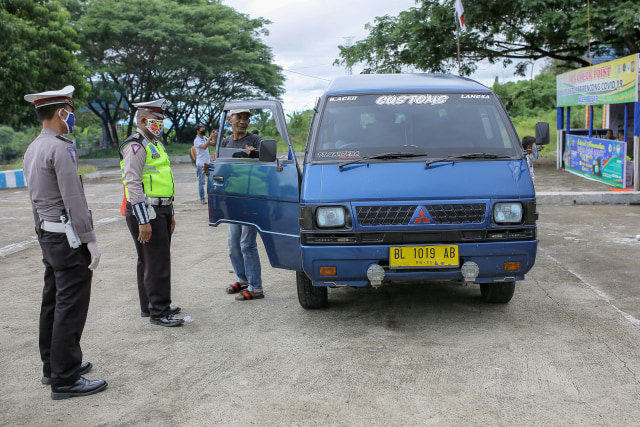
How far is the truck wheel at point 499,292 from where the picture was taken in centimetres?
520

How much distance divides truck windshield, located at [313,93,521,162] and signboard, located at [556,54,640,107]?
31.5 feet

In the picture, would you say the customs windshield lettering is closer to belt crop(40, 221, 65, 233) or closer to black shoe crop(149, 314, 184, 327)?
black shoe crop(149, 314, 184, 327)

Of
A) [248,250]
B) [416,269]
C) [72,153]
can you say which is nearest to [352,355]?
[416,269]

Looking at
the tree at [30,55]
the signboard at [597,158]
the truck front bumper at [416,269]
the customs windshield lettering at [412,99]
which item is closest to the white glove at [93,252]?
the truck front bumper at [416,269]

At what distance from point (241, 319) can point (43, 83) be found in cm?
1652

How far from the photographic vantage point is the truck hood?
→ 15.0 ft

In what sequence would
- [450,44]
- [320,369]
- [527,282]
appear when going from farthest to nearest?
[450,44] → [527,282] → [320,369]

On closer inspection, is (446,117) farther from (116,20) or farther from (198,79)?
(198,79)

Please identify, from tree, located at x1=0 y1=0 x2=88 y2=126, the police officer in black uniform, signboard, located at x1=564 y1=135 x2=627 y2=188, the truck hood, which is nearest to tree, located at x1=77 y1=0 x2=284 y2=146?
tree, located at x1=0 y1=0 x2=88 y2=126

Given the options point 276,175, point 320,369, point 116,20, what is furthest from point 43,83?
point 320,369

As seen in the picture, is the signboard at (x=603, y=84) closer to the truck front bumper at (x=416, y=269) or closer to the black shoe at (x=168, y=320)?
the truck front bumper at (x=416, y=269)

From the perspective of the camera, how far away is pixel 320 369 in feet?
Result: 13.2

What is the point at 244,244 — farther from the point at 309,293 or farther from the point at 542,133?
the point at 542,133

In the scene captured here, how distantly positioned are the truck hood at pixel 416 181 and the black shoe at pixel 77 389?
1.93 m
